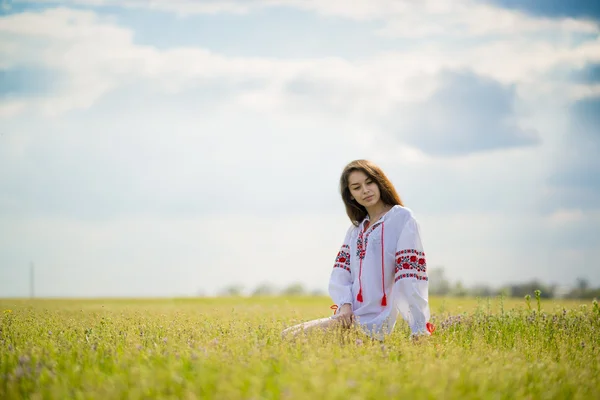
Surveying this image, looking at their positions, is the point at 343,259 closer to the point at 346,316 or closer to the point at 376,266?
the point at 376,266

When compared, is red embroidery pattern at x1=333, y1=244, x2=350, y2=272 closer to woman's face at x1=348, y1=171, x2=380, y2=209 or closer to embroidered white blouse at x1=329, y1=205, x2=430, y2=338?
embroidered white blouse at x1=329, y1=205, x2=430, y2=338

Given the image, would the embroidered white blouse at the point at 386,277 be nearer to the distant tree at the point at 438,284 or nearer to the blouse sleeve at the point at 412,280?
the blouse sleeve at the point at 412,280

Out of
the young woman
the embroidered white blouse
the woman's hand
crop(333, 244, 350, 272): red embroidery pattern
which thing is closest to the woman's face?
the young woman

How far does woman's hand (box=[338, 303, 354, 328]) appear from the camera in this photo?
649cm

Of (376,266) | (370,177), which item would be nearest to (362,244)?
(376,266)

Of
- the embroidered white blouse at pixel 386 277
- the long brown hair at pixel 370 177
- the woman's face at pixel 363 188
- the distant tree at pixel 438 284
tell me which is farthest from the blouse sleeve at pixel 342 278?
the distant tree at pixel 438 284

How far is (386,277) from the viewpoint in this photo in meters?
6.59

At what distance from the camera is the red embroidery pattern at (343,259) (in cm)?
713

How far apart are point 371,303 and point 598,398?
2.65 m

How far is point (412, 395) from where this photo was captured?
3.69 m

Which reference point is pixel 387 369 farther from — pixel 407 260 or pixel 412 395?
pixel 407 260

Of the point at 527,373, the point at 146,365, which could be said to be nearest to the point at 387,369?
the point at 527,373

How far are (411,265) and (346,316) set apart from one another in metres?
0.96

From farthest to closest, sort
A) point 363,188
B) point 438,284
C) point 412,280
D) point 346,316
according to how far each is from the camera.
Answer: point 438,284 → point 363,188 → point 346,316 → point 412,280
